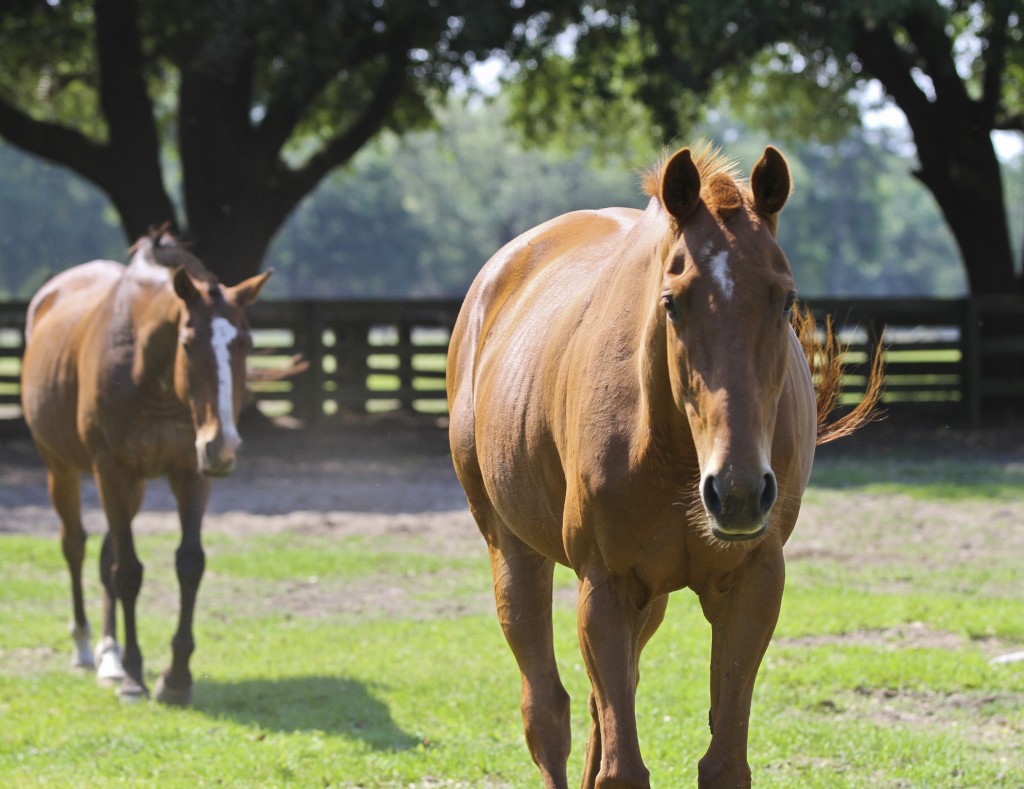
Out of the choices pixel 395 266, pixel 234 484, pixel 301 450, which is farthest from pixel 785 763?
pixel 395 266

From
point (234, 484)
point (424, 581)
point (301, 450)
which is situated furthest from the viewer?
point (301, 450)

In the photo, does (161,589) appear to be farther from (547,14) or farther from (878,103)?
(878,103)

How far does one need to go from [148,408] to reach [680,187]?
447 centimetres

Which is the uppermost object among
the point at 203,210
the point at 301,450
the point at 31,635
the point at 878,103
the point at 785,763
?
the point at 878,103

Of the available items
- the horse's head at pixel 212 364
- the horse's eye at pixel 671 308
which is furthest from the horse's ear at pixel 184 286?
the horse's eye at pixel 671 308

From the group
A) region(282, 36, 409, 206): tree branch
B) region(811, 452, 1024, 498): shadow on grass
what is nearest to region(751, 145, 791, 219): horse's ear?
region(811, 452, 1024, 498): shadow on grass

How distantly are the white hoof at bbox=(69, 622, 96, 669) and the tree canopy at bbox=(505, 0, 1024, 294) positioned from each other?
399 inches

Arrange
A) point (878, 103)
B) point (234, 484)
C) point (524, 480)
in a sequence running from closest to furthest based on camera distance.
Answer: point (524, 480) < point (234, 484) < point (878, 103)

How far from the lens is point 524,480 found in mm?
3949

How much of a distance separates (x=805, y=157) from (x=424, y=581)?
94697 mm

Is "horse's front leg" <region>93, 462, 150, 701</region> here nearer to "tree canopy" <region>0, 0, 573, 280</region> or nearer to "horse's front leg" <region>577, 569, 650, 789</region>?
"horse's front leg" <region>577, 569, 650, 789</region>

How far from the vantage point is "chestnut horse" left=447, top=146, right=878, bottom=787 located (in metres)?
2.81

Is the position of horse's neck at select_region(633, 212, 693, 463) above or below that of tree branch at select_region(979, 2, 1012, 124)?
below

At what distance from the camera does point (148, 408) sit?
6742 millimetres
